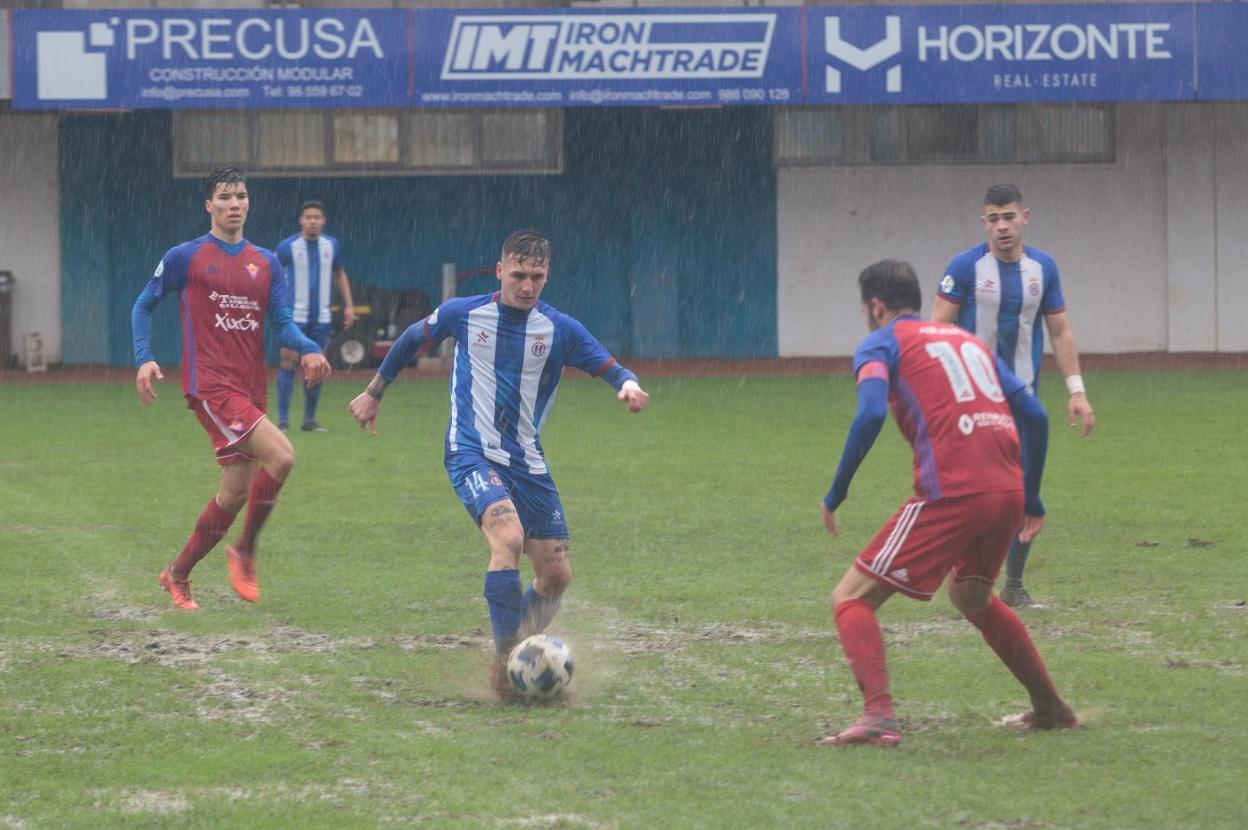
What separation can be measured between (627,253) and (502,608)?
1968 centimetres

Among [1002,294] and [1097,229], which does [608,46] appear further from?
[1002,294]

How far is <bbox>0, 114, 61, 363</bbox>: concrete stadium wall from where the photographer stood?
25.0m

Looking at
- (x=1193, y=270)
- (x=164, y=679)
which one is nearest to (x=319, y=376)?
(x=164, y=679)

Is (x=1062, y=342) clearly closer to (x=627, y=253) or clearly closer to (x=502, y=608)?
(x=502, y=608)

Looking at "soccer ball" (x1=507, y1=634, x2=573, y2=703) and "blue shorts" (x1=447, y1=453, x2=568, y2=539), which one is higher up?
"blue shorts" (x1=447, y1=453, x2=568, y2=539)

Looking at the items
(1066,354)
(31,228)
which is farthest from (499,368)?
(31,228)

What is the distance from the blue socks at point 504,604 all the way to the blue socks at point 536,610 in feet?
1.35

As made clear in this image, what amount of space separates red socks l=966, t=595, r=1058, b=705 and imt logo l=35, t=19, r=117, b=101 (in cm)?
1897

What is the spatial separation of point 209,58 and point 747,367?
8396 millimetres

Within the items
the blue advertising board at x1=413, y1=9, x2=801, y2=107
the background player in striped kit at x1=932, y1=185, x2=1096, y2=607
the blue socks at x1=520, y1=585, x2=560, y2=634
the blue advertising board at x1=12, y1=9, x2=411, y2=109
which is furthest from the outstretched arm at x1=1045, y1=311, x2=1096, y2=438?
the blue advertising board at x1=12, y1=9, x2=411, y2=109

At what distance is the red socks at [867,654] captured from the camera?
5.78 metres

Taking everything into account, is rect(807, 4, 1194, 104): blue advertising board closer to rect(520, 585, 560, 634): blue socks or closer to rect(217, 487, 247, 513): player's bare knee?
rect(217, 487, 247, 513): player's bare knee

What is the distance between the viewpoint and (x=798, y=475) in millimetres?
13344

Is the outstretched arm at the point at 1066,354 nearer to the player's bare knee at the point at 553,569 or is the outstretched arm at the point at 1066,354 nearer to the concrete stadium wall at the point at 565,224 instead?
the player's bare knee at the point at 553,569
